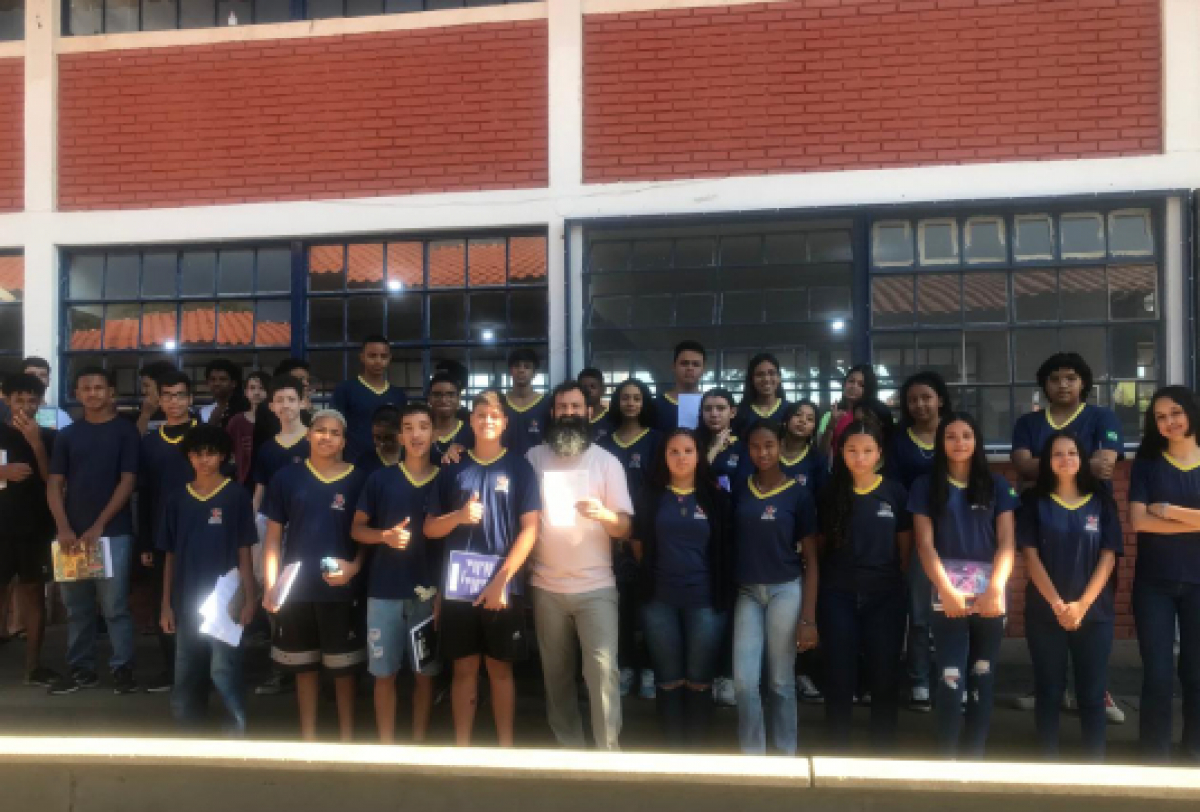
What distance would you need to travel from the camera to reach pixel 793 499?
410 centimetres

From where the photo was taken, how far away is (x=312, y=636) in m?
4.21

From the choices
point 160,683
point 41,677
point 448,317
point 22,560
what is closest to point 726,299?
point 448,317

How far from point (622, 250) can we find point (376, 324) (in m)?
2.16

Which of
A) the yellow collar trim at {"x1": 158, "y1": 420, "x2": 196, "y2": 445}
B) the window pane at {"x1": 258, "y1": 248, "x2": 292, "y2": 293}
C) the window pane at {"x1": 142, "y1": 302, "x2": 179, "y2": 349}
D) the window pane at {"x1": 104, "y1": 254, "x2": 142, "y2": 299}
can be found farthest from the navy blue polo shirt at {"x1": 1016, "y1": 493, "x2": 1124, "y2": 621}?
the window pane at {"x1": 104, "y1": 254, "x2": 142, "y2": 299}

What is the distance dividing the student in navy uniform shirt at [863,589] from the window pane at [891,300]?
246 cm

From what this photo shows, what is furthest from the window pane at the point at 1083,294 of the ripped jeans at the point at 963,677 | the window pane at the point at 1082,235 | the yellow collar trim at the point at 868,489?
the ripped jeans at the point at 963,677

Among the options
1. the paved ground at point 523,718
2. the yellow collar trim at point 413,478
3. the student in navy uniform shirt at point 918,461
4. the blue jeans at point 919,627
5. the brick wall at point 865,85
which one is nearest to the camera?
the yellow collar trim at point 413,478

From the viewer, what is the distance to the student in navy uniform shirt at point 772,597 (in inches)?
156

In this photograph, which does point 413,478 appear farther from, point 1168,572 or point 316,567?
point 1168,572

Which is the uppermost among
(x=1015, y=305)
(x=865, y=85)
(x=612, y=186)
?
(x=865, y=85)

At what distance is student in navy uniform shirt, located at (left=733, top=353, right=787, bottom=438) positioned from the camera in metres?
5.10

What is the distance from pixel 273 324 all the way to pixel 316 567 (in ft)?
11.5

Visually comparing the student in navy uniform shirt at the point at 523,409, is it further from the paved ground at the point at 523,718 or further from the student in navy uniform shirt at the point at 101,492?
the student in navy uniform shirt at the point at 101,492

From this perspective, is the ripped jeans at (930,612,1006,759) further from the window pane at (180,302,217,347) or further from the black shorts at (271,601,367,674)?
the window pane at (180,302,217,347)
